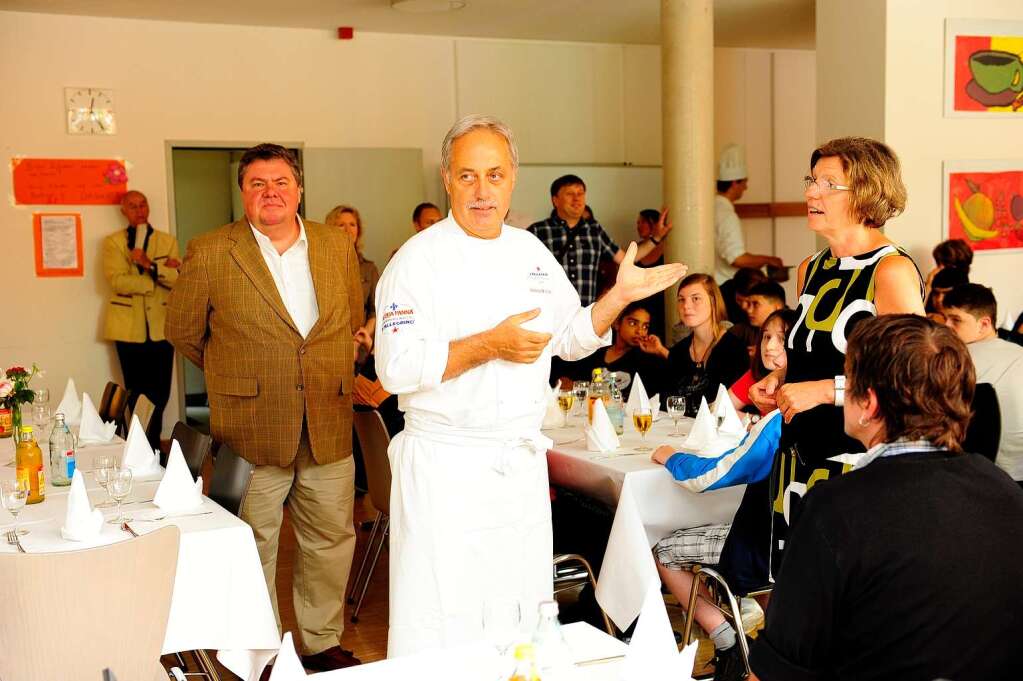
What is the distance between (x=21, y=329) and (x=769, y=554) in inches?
272

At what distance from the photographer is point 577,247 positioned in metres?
8.20

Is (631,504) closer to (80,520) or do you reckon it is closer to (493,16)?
(80,520)

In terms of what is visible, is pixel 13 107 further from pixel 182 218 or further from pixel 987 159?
pixel 987 159

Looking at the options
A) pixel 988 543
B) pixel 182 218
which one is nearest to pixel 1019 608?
pixel 988 543

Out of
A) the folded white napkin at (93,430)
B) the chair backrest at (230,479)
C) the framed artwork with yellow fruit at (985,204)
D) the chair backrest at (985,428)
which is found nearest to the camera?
the chair backrest at (230,479)

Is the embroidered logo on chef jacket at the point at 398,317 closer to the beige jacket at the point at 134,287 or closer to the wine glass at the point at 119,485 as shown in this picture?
the wine glass at the point at 119,485

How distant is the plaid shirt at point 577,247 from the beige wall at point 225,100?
5.59 ft

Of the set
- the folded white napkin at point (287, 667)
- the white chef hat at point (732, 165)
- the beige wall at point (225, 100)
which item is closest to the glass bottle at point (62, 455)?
the folded white napkin at point (287, 667)

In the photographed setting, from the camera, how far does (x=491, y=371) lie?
2648 mm

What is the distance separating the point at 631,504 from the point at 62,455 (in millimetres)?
1976

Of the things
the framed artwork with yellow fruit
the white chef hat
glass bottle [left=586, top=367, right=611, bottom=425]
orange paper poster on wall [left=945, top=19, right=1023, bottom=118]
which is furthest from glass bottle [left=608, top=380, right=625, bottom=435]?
the white chef hat

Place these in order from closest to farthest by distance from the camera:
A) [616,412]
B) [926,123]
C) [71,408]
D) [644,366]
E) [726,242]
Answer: [616,412] → [71,408] → [644,366] → [926,123] → [726,242]

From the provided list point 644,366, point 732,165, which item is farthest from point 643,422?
point 732,165

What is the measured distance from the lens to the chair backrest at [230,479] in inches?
134
